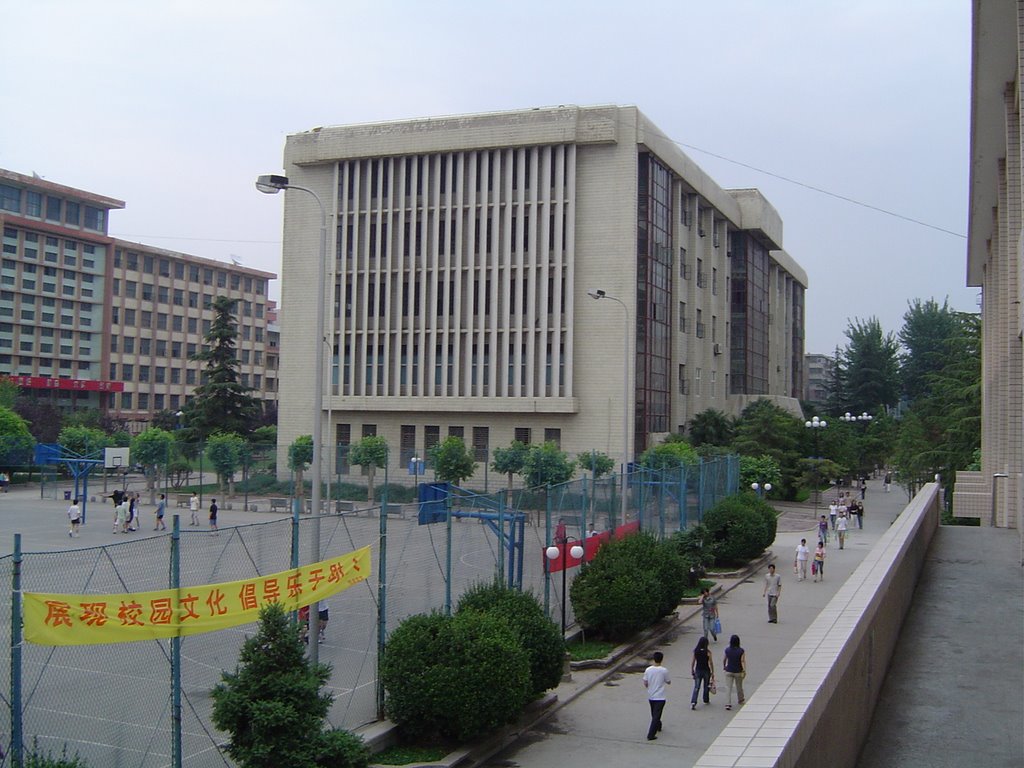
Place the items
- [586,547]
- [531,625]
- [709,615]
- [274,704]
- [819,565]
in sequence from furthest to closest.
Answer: [819,565], [586,547], [709,615], [531,625], [274,704]

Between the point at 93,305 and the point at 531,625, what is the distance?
86394mm

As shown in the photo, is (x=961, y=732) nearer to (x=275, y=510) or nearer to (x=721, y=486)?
(x=721, y=486)

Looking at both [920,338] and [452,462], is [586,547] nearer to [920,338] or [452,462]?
[452,462]

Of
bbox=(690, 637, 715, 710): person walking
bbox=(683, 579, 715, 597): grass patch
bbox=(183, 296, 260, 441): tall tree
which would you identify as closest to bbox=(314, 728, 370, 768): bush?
bbox=(690, 637, 715, 710): person walking

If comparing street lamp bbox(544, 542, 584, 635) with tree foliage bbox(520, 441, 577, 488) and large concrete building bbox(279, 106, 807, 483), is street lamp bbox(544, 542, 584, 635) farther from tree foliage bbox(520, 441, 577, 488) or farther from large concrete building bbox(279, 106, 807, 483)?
large concrete building bbox(279, 106, 807, 483)

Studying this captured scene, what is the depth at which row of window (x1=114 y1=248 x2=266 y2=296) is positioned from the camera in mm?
95500

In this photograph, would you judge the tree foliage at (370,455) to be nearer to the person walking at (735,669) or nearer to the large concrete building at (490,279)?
the large concrete building at (490,279)

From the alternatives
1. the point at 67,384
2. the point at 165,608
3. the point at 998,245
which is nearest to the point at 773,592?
the point at 998,245

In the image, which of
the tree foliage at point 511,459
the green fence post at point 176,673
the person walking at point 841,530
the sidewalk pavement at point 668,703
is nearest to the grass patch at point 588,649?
the sidewalk pavement at point 668,703

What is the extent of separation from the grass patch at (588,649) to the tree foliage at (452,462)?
3033 centimetres

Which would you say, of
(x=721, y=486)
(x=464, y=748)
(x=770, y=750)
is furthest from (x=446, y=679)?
(x=721, y=486)

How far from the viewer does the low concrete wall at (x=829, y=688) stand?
6734mm

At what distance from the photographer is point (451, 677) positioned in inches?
542

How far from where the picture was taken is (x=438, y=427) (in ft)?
198
